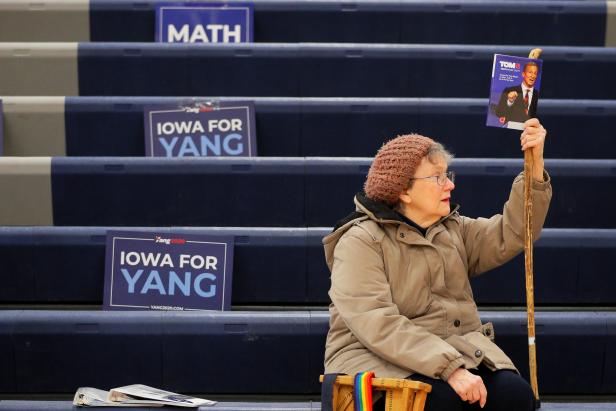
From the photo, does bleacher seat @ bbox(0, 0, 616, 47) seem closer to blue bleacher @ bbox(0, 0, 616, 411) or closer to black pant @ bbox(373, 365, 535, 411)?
blue bleacher @ bbox(0, 0, 616, 411)

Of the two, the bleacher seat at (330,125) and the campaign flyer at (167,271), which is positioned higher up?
the bleacher seat at (330,125)

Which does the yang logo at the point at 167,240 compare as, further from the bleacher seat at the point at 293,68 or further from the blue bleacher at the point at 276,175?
the bleacher seat at the point at 293,68

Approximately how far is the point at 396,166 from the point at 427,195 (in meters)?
0.10

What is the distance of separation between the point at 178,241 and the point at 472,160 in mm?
930

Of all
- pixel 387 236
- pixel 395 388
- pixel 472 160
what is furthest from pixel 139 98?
pixel 395 388

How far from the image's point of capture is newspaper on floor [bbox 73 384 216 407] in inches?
93.1

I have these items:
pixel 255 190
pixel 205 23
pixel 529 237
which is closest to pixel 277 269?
pixel 255 190

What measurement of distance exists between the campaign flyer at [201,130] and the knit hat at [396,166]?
976 mm

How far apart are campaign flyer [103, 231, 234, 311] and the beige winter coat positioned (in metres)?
0.55

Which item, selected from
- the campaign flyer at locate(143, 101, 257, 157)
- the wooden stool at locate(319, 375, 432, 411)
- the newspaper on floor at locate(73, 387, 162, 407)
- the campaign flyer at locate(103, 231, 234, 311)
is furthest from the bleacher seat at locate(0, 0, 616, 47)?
the wooden stool at locate(319, 375, 432, 411)

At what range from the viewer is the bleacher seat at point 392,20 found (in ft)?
12.4

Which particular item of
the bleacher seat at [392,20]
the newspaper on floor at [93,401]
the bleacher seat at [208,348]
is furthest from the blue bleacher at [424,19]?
the newspaper on floor at [93,401]

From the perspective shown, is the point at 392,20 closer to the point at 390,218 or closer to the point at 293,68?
the point at 293,68

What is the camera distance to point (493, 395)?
2.18 meters
